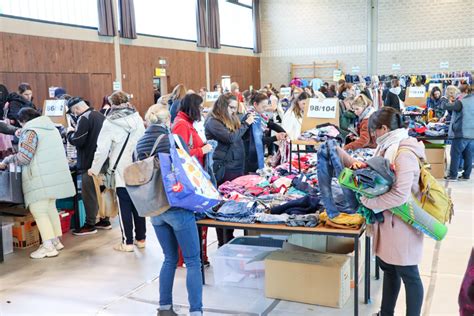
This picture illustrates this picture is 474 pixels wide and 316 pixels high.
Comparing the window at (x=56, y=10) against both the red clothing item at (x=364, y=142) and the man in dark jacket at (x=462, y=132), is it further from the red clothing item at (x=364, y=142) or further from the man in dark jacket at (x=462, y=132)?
the man in dark jacket at (x=462, y=132)

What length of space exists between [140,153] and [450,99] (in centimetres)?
632

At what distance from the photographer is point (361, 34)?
17.3m

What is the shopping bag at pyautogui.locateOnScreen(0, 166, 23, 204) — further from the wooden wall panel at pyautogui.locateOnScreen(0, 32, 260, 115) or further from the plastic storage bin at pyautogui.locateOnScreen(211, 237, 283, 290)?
the wooden wall panel at pyautogui.locateOnScreen(0, 32, 260, 115)

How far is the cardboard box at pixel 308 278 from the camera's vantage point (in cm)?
322

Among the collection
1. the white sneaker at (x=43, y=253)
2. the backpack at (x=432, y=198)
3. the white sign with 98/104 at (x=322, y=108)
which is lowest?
the white sneaker at (x=43, y=253)

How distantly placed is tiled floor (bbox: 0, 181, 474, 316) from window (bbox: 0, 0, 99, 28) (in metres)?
6.04

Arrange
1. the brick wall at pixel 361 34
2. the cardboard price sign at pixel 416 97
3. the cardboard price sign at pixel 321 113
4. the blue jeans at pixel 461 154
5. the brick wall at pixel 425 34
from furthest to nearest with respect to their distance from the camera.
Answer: the brick wall at pixel 361 34 → the brick wall at pixel 425 34 → the cardboard price sign at pixel 416 97 → the blue jeans at pixel 461 154 → the cardboard price sign at pixel 321 113

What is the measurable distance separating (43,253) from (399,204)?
3.41 metres

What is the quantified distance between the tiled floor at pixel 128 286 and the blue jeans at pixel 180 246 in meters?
0.36

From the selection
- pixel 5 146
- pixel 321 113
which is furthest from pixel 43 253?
pixel 321 113

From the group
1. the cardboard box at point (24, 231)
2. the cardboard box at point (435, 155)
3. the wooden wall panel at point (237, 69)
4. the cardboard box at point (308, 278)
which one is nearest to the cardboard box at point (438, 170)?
the cardboard box at point (435, 155)

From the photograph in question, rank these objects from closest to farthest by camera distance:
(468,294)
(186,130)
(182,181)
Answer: (468,294)
(182,181)
(186,130)

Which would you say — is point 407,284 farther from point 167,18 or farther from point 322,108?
point 167,18

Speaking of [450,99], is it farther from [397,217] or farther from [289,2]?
[289,2]
